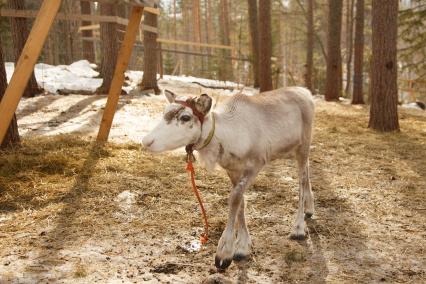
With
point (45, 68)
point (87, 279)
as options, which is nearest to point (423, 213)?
point (87, 279)

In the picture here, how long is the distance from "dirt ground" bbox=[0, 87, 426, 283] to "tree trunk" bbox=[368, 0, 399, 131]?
7.86ft

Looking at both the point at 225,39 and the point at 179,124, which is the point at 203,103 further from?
the point at 225,39

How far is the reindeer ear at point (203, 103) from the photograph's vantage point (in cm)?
372

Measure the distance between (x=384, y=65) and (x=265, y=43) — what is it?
6620mm

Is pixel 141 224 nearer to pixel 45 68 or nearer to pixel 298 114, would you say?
pixel 298 114

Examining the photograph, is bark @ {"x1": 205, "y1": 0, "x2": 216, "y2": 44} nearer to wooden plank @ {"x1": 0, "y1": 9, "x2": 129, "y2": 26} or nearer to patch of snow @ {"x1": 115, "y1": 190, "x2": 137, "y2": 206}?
wooden plank @ {"x1": 0, "y1": 9, "x2": 129, "y2": 26}

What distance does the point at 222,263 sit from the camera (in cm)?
393

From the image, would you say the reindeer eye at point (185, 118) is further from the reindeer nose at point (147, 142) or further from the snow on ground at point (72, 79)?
the snow on ground at point (72, 79)

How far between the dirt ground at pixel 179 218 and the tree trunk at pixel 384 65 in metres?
2.40

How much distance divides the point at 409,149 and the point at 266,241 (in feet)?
18.2

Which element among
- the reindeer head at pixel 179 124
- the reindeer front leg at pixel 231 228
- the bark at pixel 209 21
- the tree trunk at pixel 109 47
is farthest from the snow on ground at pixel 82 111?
the bark at pixel 209 21

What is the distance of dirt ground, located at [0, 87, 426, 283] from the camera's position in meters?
3.92

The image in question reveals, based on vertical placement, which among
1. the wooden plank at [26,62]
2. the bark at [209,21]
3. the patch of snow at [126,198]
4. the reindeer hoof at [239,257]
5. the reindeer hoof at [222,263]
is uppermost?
the bark at [209,21]

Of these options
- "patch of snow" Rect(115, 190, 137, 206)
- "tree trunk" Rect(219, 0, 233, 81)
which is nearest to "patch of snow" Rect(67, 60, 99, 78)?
"tree trunk" Rect(219, 0, 233, 81)
